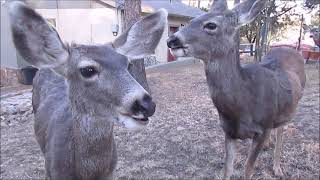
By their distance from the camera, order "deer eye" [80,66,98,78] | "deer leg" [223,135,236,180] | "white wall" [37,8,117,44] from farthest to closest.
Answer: "white wall" [37,8,117,44] → "deer leg" [223,135,236,180] → "deer eye" [80,66,98,78]

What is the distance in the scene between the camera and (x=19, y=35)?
2.29 metres

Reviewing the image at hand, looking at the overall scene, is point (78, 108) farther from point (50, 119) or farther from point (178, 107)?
point (178, 107)

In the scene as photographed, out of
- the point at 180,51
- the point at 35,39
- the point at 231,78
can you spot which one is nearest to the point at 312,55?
the point at 231,78

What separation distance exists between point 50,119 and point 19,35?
1.32 m

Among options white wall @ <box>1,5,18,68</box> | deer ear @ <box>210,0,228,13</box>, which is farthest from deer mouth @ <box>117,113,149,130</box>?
white wall @ <box>1,5,18,68</box>

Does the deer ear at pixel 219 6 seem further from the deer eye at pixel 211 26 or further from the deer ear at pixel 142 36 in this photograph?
the deer ear at pixel 142 36

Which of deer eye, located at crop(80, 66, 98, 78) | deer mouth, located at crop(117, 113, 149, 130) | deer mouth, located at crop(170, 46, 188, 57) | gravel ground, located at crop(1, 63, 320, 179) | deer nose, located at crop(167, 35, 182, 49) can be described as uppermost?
deer nose, located at crop(167, 35, 182, 49)

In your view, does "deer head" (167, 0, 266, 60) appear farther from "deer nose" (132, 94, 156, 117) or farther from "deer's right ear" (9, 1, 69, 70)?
"deer nose" (132, 94, 156, 117)

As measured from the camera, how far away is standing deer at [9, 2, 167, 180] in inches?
90.5

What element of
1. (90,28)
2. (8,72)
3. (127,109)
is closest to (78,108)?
(127,109)

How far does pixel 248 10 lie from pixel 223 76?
0.84 metres

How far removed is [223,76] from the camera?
3.80 metres

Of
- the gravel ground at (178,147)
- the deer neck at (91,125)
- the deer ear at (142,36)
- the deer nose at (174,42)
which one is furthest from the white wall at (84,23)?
the deer neck at (91,125)

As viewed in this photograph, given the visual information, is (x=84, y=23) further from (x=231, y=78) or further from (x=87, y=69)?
(x=87, y=69)
